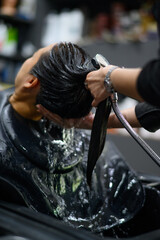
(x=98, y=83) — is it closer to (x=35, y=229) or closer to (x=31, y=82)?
(x=31, y=82)

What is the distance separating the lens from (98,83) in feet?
3.12

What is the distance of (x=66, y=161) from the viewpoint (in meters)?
1.20

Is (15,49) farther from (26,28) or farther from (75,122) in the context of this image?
(75,122)

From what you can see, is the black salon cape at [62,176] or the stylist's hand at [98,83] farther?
the black salon cape at [62,176]

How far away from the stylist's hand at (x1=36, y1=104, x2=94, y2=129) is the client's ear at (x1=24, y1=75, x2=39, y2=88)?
61mm

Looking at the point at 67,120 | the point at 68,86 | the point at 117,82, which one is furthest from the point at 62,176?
the point at 117,82

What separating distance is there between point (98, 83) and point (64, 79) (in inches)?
5.7

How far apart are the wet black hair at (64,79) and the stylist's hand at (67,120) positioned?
0.02m

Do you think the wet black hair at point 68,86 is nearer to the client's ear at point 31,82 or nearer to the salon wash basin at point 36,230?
the client's ear at point 31,82

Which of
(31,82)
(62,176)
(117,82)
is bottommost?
(62,176)

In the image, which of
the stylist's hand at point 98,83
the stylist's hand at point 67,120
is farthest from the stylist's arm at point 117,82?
the stylist's hand at point 67,120

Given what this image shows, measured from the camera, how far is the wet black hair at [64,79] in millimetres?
1069

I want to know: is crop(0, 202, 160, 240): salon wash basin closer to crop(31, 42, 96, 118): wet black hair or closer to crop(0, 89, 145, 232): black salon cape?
crop(0, 89, 145, 232): black salon cape

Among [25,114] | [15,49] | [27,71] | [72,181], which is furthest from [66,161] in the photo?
[15,49]
